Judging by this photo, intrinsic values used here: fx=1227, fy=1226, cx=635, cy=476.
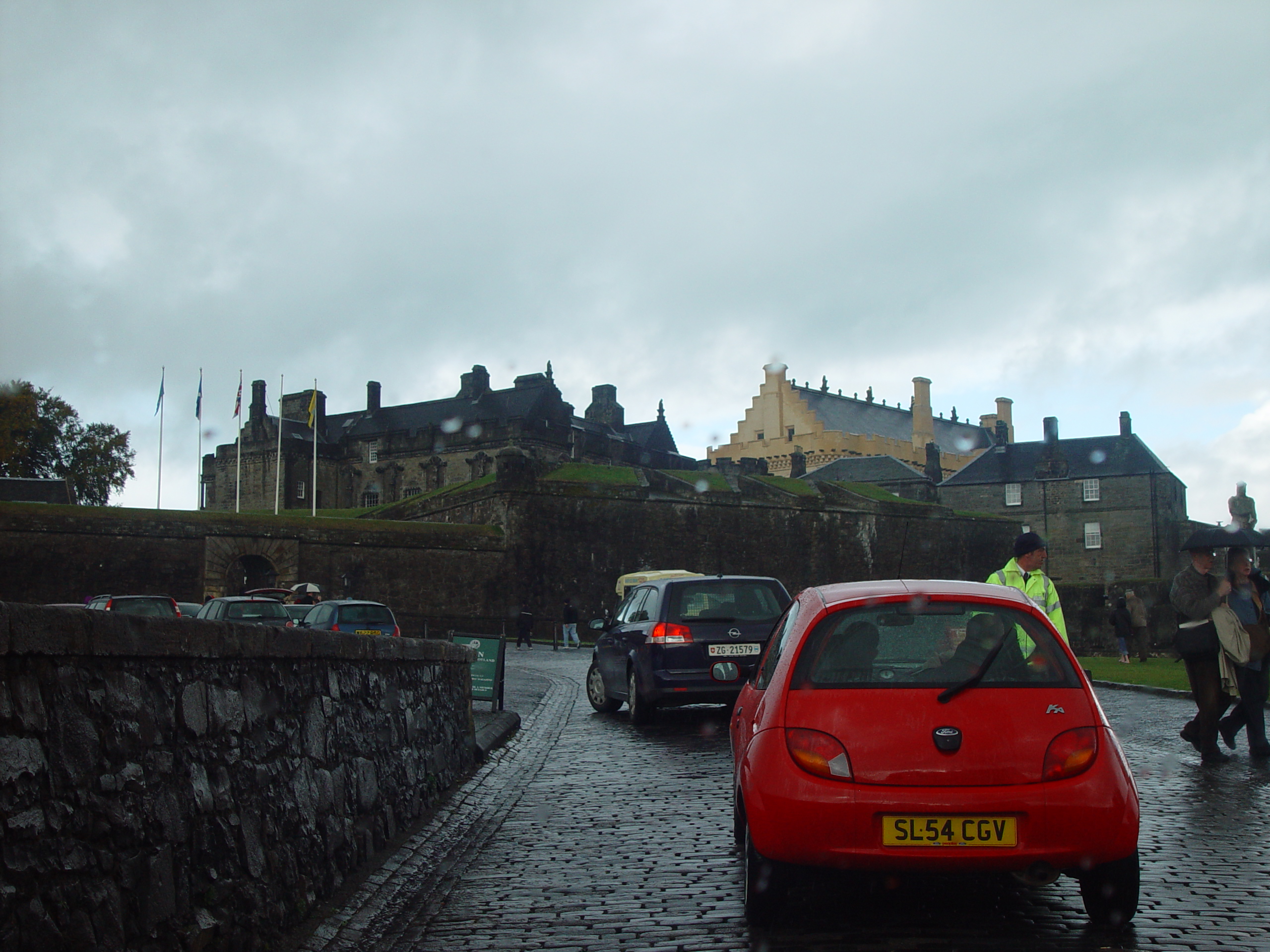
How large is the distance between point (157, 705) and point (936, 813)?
2863mm

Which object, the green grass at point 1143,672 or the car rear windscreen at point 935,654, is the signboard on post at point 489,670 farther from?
the car rear windscreen at point 935,654

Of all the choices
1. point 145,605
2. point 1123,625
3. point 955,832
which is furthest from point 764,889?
point 1123,625

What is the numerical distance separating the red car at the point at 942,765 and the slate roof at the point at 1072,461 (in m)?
65.5

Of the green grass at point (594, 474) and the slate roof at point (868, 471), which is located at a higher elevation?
the slate roof at point (868, 471)

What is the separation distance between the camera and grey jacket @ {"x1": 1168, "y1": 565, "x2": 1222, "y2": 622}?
32.1 ft

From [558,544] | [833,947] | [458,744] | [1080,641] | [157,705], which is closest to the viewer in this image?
[157,705]

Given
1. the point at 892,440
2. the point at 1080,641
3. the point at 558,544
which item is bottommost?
the point at 1080,641

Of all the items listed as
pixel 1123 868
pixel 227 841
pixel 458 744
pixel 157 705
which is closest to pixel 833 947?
pixel 1123 868

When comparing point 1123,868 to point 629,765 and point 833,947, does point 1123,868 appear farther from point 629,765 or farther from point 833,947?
point 629,765

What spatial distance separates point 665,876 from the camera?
6.02m

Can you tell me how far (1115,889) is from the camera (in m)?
4.90

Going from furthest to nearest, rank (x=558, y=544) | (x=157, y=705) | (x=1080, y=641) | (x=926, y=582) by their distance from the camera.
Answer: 1. (x=558, y=544)
2. (x=1080, y=641)
3. (x=926, y=582)
4. (x=157, y=705)

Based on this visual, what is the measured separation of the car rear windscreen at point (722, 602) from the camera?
12.8 meters

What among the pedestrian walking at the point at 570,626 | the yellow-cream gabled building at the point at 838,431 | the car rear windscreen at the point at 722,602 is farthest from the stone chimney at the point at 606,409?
the car rear windscreen at the point at 722,602
